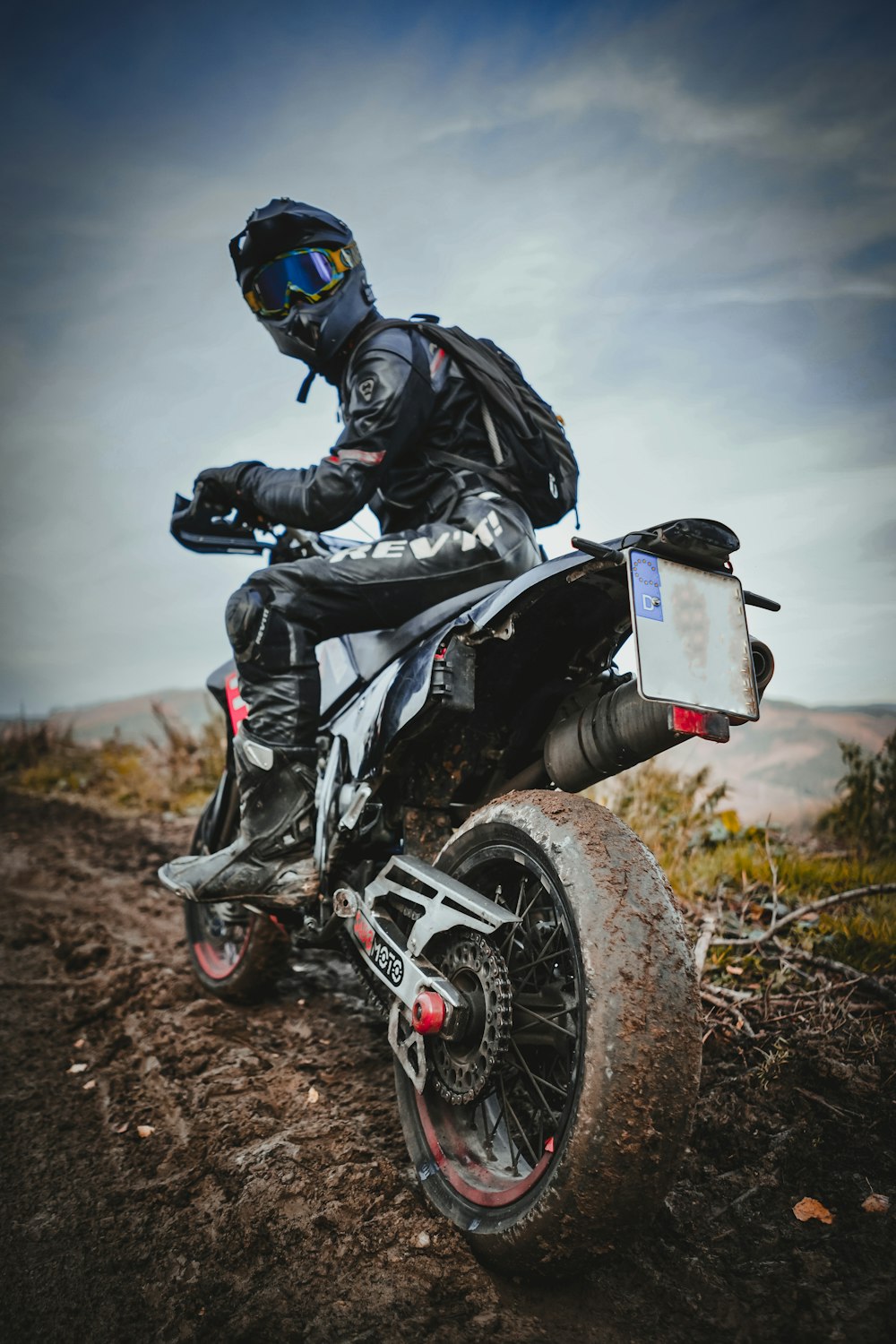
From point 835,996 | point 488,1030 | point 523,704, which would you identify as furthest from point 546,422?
point 835,996

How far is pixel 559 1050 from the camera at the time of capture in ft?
5.24

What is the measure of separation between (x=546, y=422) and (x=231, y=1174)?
2272 mm

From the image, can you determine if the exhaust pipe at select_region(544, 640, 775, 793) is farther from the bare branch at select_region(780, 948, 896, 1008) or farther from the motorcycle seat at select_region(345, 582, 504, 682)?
the bare branch at select_region(780, 948, 896, 1008)

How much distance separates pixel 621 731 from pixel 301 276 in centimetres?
197

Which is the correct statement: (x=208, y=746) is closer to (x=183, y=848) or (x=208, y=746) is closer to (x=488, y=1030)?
(x=183, y=848)

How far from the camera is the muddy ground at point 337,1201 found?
1.48 m

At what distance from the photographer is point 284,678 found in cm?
254

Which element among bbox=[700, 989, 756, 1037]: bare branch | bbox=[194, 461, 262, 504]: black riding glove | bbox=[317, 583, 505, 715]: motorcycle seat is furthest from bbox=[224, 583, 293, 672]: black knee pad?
bbox=[700, 989, 756, 1037]: bare branch

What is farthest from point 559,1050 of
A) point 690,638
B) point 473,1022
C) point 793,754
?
point 793,754

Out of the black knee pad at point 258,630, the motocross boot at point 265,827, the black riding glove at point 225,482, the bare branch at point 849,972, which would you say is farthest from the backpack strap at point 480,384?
the bare branch at point 849,972

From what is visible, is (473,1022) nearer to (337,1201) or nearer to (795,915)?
(337,1201)

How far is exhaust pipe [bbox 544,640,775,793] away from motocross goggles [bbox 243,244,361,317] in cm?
174

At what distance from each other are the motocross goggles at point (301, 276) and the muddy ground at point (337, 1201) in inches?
99.6

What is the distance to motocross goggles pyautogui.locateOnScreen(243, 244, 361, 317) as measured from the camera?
9.04 feet
